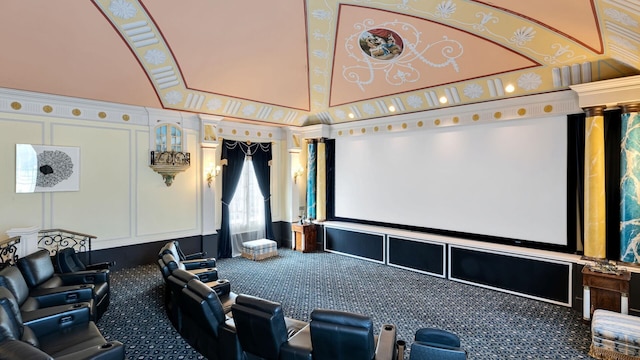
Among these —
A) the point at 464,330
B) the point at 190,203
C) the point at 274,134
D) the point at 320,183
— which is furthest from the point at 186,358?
the point at 274,134

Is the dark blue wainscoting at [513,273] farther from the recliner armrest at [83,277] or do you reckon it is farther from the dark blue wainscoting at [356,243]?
the recliner armrest at [83,277]

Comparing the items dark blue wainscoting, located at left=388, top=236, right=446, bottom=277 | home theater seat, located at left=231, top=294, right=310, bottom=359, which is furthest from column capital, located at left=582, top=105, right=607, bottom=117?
home theater seat, located at left=231, top=294, right=310, bottom=359

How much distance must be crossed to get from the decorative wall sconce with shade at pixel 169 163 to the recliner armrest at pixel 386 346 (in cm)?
570

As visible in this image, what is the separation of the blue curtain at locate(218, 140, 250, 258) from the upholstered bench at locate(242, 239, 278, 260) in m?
0.48

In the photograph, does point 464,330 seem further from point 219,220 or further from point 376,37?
point 219,220

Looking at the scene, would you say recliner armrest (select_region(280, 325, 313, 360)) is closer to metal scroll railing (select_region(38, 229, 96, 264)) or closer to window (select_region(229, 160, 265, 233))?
metal scroll railing (select_region(38, 229, 96, 264))

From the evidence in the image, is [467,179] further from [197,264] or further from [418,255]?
[197,264]

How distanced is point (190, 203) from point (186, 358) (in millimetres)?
4431

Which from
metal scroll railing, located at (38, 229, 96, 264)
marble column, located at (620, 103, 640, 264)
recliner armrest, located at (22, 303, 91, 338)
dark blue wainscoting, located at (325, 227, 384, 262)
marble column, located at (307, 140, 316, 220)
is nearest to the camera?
recliner armrest, located at (22, 303, 91, 338)

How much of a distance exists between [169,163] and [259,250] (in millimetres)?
2856

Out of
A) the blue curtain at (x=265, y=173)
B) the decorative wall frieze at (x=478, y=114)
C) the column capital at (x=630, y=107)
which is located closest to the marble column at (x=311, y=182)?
the blue curtain at (x=265, y=173)

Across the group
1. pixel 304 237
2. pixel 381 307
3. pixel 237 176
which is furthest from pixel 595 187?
pixel 237 176

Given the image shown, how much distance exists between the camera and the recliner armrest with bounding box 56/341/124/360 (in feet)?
8.39

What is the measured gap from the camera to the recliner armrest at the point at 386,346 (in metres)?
2.68
